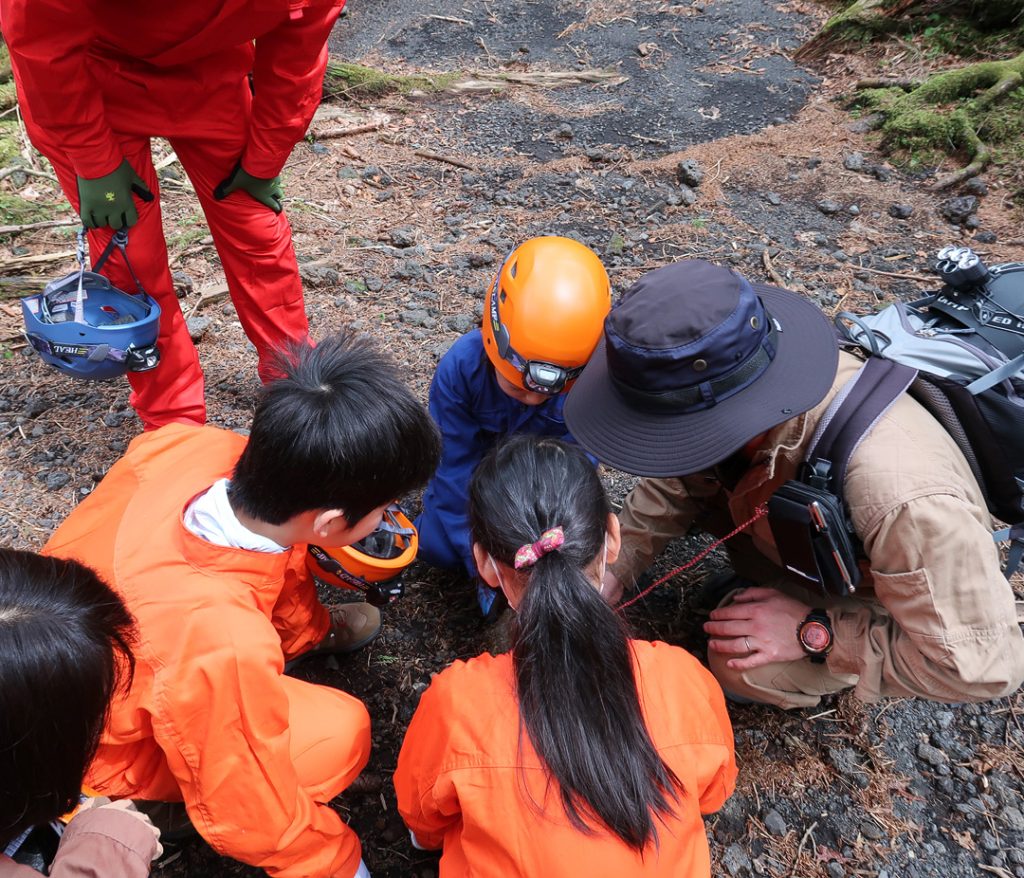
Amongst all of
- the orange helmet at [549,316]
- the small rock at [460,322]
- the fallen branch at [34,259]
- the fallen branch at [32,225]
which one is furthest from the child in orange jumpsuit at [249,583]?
the fallen branch at [32,225]

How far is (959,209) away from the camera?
4.91 meters

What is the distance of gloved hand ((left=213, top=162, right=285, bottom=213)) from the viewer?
118 inches

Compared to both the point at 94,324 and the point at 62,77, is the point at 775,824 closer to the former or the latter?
the point at 94,324

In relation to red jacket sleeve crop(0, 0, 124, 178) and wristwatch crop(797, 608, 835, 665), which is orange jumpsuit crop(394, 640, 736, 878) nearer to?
wristwatch crop(797, 608, 835, 665)

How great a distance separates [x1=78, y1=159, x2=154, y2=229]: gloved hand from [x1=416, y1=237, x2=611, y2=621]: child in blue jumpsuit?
1393 mm

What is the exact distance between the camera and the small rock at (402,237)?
4832 mm

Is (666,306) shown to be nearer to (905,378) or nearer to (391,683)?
(905,378)

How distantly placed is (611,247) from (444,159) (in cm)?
189

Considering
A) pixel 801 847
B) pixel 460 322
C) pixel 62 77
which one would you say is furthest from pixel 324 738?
pixel 460 322

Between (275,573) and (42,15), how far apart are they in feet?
6.53

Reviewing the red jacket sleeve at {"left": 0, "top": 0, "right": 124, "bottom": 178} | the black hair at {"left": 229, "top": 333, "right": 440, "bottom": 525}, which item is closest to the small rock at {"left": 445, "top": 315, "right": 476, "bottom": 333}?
the red jacket sleeve at {"left": 0, "top": 0, "right": 124, "bottom": 178}

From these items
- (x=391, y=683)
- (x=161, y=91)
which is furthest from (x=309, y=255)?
(x=391, y=683)

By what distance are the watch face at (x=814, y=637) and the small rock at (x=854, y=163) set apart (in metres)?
4.51

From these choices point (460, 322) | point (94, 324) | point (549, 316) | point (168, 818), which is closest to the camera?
point (168, 818)
